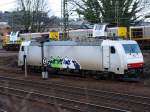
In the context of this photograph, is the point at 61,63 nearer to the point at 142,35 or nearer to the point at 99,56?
the point at 99,56

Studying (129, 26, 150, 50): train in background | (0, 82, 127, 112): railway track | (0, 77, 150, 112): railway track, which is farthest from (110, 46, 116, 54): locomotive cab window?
(129, 26, 150, 50): train in background

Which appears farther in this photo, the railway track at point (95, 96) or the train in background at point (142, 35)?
the train in background at point (142, 35)

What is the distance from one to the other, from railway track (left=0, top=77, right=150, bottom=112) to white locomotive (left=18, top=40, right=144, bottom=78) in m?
3.73

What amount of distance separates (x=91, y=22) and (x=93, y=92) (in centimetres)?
3874

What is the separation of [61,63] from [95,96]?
11396mm

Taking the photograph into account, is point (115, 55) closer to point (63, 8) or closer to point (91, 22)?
point (63, 8)

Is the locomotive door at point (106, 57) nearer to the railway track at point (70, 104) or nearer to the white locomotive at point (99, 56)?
the white locomotive at point (99, 56)

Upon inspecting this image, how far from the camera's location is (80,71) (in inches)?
1252

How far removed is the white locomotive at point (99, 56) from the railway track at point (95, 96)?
373cm

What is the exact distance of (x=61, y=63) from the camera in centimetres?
3322

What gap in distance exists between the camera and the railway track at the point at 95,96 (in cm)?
1891

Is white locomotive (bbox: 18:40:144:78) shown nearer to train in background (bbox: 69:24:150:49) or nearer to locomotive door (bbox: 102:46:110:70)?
locomotive door (bbox: 102:46:110:70)

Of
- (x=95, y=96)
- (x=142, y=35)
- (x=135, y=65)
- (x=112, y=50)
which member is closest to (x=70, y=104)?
(x=95, y=96)

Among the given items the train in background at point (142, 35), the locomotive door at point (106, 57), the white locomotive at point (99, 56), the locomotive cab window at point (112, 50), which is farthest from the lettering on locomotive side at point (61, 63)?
the train in background at point (142, 35)
